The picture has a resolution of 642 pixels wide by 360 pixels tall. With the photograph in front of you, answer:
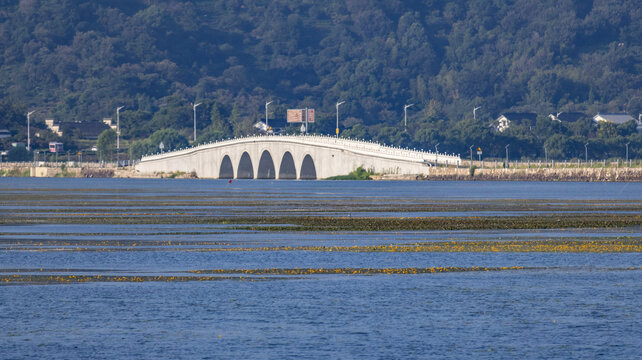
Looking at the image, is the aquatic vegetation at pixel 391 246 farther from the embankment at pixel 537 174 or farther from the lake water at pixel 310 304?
the embankment at pixel 537 174

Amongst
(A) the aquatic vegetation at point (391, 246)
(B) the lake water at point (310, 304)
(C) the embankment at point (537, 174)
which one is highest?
(C) the embankment at point (537, 174)

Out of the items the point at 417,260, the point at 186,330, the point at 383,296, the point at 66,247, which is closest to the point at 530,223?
the point at 417,260

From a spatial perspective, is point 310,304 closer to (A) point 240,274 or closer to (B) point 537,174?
(A) point 240,274

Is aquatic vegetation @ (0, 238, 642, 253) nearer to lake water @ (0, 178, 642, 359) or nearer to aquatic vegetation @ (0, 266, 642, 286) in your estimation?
lake water @ (0, 178, 642, 359)

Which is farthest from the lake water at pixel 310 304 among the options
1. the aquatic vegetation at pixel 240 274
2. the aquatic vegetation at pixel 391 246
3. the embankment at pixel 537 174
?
the embankment at pixel 537 174

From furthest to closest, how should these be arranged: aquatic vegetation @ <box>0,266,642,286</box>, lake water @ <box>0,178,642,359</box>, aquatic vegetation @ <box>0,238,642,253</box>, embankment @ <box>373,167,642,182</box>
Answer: embankment @ <box>373,167,642,182</box> → aquatic vegetation @ <box>0,238,642,253</box> → aquatic vegetation @ <box>0,266,642,286</box> → lake water @ <box>0,178,642,359</box>

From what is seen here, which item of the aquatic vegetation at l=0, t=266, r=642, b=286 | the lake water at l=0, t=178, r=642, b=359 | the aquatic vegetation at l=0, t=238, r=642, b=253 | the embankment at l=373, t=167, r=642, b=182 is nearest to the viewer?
the lake water at l=0, t=178, r=642, b=359

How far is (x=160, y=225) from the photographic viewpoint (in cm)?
6600

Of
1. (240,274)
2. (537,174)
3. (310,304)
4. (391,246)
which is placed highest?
(537,174)

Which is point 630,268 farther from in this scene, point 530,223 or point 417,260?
point 530,223

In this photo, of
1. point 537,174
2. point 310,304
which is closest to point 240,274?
point 310,304

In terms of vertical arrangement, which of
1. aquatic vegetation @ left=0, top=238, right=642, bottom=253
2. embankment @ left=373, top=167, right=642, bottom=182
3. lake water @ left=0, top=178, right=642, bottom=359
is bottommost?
lake water @ left=0, top=178, right=642, bottom=359

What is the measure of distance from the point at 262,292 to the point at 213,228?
28.3 meters

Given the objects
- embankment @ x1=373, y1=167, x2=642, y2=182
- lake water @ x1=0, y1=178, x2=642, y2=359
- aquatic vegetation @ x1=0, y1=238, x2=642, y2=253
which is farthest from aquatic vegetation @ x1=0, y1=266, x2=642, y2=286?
embankment @ x1=373, y1=167, x2=642, y2=182
